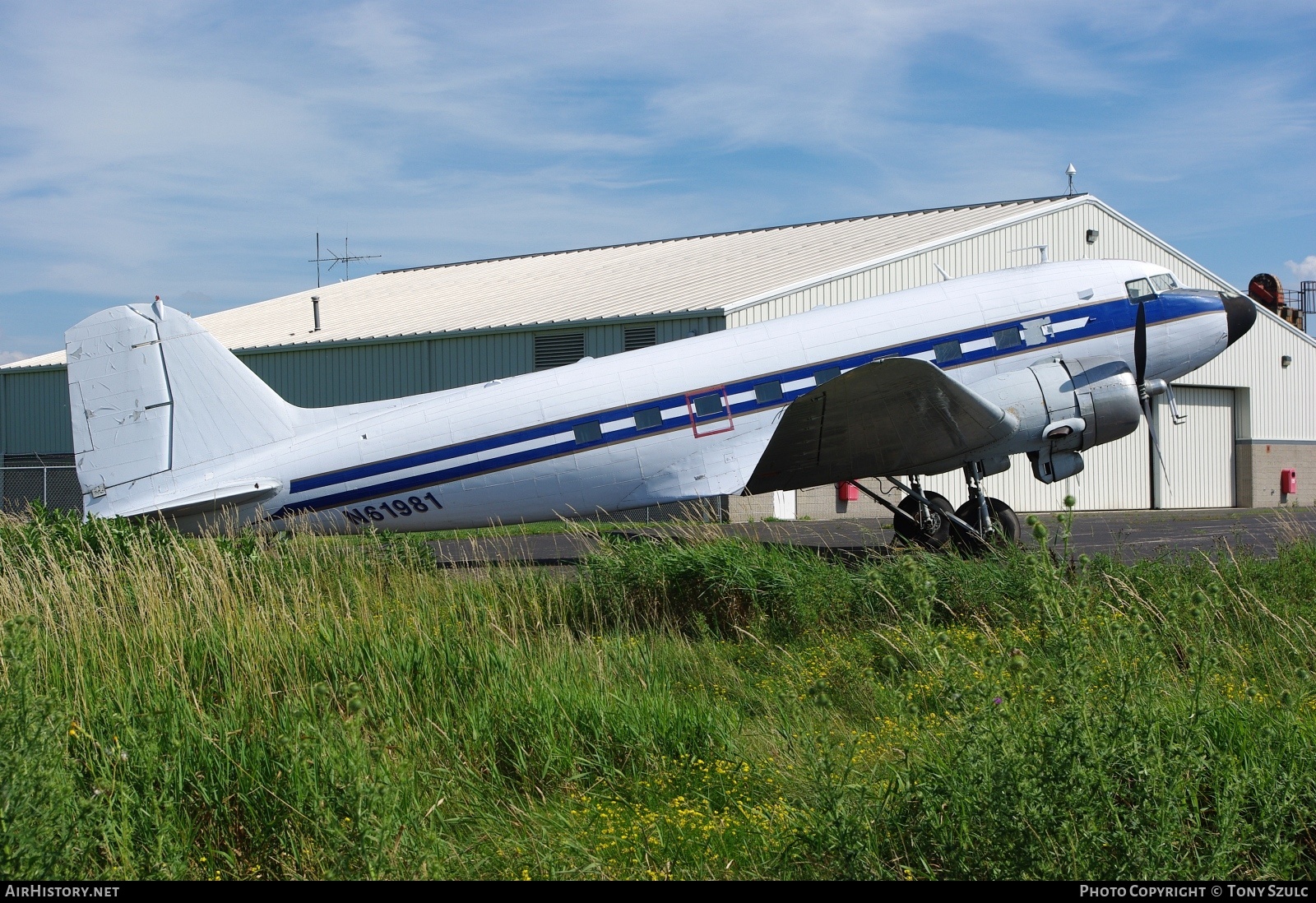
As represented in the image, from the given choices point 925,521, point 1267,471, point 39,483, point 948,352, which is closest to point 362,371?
point 39,483

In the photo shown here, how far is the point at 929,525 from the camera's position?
14141 mm

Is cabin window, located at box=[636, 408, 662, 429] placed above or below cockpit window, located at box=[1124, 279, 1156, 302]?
below

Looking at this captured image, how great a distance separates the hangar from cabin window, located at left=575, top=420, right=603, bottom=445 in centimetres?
959

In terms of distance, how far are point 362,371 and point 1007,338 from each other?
60.8ft

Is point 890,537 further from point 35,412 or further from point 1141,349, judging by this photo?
point 35,412

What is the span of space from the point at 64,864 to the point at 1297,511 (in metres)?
31.3

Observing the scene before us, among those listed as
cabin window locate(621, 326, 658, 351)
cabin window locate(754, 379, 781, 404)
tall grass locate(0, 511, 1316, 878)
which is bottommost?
tall grass locate(0, 511, 1316, 878)

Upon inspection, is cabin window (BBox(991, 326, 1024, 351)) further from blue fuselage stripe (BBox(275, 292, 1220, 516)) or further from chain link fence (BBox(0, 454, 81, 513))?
chain link fence (BBox(0, 454, 81, 513))

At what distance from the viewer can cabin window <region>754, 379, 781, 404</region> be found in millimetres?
13602

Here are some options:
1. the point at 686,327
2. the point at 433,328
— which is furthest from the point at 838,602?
the point at 433,328

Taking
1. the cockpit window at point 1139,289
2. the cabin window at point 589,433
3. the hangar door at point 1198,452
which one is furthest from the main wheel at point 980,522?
the hangar door at point 1198,452

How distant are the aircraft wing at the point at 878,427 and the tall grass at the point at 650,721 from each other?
8.90ft

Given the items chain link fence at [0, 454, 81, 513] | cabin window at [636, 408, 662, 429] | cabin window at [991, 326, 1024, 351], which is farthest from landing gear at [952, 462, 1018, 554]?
chain link fence at [0, 454, 81, 513]

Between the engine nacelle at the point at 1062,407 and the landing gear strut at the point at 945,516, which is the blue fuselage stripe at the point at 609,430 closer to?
the engine nacelle at the point at 1062,407
